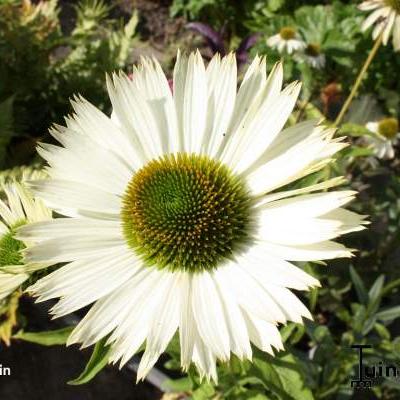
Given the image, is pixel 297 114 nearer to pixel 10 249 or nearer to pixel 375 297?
Result: pixel 375 297

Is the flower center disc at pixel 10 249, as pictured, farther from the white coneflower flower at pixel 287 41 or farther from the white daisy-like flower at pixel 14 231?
the white coneflower flower at pixel 287 41

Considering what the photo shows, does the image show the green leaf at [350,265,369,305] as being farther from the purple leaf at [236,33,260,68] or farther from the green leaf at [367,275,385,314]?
the purple leaf at [236,33,260,68]

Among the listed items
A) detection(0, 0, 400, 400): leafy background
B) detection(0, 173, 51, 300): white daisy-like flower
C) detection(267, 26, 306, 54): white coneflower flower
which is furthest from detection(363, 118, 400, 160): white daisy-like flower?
detection(0, 173, 51, 300): white daisy-like flower

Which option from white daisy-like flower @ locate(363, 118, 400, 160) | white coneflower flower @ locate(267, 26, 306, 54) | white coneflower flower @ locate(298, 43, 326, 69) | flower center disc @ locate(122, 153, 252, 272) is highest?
white coneflower flower @ locate(267, 26, 306, 54)

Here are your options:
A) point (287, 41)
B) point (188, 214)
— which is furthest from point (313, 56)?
point (188, 214)

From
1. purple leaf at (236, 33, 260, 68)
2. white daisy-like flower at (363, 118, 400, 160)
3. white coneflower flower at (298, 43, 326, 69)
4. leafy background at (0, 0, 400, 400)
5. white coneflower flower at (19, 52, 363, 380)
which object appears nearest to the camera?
white coneflower flower at (19, 52, 363, 380)
